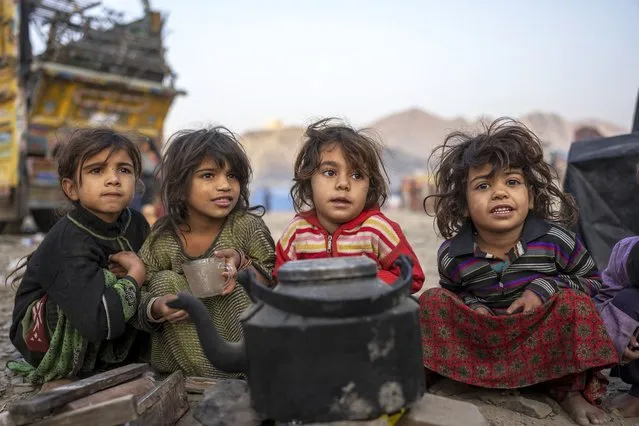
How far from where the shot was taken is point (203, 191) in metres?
2.57

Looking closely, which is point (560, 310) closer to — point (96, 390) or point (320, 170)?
point (320, 170)

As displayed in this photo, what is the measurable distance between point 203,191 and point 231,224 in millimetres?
215

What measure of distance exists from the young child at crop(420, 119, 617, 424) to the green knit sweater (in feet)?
2.54

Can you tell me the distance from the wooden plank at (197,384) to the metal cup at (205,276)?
1.09 feet

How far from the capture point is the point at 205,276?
2.29 metres

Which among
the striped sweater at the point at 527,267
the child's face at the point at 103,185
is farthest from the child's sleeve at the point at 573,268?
the child's face at the point at 103,185

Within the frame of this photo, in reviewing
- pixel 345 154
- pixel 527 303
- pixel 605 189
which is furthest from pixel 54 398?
pixel 605 189

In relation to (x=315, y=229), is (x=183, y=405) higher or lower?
lower

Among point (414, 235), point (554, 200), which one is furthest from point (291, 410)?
point (414, 235)

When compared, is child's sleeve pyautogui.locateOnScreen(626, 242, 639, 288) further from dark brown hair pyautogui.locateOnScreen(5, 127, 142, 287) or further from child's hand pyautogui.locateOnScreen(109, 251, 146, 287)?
dark brown hair pyautogui.locateOnScreen(5, 127, 142, 287)

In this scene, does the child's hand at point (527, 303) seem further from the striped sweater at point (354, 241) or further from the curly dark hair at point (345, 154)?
the curly dark hair at point (345, 154)

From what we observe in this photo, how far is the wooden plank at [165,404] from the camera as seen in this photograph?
5.99 feet

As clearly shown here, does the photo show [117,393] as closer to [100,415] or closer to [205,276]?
[100,415]

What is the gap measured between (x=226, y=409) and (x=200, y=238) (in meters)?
1.08
